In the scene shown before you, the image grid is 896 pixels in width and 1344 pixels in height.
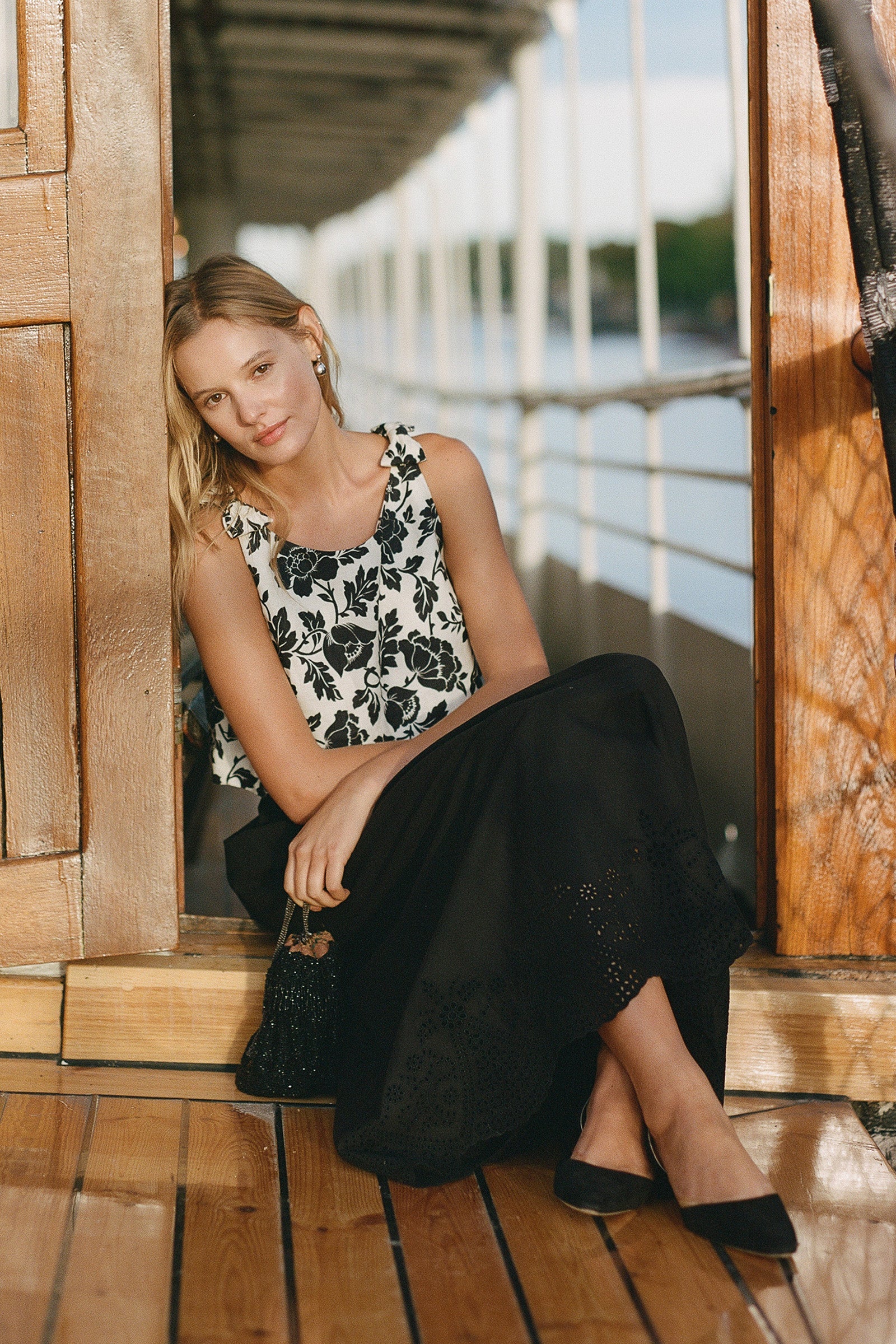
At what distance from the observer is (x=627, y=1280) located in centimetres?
136

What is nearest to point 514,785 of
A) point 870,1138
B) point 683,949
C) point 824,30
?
point 683,949

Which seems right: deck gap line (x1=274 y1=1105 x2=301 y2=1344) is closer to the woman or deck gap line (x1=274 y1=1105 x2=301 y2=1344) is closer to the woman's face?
the woman

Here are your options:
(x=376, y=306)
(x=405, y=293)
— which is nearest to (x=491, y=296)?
(x=405, y=293)

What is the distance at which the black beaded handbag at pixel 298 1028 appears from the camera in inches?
69.1

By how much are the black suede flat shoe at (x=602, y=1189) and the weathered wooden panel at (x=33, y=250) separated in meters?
1.31

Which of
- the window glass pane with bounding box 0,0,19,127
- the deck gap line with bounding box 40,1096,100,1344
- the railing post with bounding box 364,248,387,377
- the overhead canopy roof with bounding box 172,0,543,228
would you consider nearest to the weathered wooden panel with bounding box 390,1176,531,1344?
the deck gap line with bounding box 40,1096,100,1344

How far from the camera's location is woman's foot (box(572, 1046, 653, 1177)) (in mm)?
1521

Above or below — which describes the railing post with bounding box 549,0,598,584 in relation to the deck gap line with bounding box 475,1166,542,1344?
above

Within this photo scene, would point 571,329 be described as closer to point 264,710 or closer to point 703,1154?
point 264,710

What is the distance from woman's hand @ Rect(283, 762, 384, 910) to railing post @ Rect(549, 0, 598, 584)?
3.20 meters

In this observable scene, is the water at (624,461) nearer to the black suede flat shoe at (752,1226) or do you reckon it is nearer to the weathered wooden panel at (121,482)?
the weathered wooden panel at (121,482)

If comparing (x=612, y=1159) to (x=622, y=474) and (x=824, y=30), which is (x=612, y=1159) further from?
(x=622, y=474)

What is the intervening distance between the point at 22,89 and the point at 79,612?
2.35 feet

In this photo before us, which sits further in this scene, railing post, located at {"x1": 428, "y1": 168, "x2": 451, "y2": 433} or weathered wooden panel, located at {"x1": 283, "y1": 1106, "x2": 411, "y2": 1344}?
railing post, located at {"x1": 428, "y1": 168, "x2": 451, "y2": 433}
